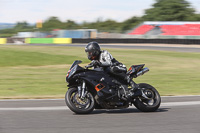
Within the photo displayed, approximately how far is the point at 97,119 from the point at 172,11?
7641cm

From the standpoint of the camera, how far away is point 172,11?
79688 millimetres

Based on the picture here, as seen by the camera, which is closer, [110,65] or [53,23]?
[110,65]

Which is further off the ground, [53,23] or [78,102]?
[78,102]

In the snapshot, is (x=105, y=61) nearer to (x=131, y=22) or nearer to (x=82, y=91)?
(x=82, y=91)

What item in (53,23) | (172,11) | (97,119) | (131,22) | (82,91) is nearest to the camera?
(97,119)

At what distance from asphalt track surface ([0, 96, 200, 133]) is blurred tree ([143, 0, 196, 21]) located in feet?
239

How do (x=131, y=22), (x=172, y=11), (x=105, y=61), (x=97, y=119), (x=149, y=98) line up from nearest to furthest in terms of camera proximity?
(x=97, y=119) → (x=105, y=61) → (x=149, y=98) → (x=172, y=11) → (x=131, y=22)

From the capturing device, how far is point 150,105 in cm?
704

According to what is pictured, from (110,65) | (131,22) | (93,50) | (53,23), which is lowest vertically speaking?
(53,23)

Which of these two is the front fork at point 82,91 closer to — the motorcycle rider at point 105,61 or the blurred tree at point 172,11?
the motorcycle rider at point 105,61

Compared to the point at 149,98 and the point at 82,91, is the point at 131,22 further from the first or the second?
the point at 82,91

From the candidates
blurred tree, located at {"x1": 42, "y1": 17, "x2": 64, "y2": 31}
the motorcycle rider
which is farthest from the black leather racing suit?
blurred tree, located at {"x1": 42, "y1": 17, "x2": 64, "y2": 31}

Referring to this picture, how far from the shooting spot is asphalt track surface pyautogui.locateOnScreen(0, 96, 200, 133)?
545cm

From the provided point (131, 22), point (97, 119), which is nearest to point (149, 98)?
point (97, 119)
